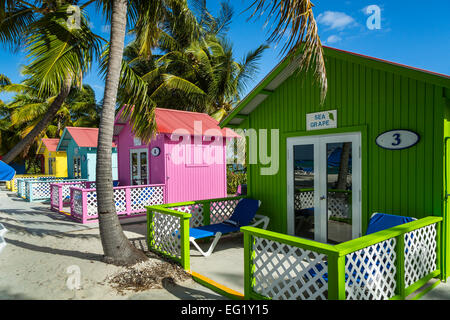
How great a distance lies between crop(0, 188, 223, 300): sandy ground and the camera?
4.27m

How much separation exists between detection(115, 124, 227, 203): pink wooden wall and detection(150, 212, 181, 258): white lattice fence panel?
5.11 meters

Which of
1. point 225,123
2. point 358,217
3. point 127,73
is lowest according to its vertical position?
point 358,217

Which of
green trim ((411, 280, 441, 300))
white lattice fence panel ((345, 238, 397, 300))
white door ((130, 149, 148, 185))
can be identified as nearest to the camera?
white lattice fence panel ((345, 238, 397, 300))

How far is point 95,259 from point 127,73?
3740 millimetres

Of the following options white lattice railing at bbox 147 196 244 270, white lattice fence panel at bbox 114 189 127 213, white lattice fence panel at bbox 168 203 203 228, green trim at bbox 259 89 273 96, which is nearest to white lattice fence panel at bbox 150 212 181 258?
white lattice railing at bbox 147 196 244 270

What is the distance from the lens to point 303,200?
20.4 feet

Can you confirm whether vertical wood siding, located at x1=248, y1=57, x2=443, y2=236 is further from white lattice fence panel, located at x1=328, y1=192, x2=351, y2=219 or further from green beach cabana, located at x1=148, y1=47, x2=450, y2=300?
white lattice fence panel, located at x1=328, y1=192, x2=351, y2=219

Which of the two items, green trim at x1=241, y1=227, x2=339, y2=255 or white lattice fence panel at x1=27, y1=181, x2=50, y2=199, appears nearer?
green trim at x1=241, y1=227, x2=339, y2=255

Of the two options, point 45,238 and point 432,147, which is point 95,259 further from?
point 432,147

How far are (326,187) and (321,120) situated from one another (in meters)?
1.31

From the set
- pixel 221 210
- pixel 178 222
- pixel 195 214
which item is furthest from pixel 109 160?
pixel 221 210

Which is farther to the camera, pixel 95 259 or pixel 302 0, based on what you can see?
pixel 95 259

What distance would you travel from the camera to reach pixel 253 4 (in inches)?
172
